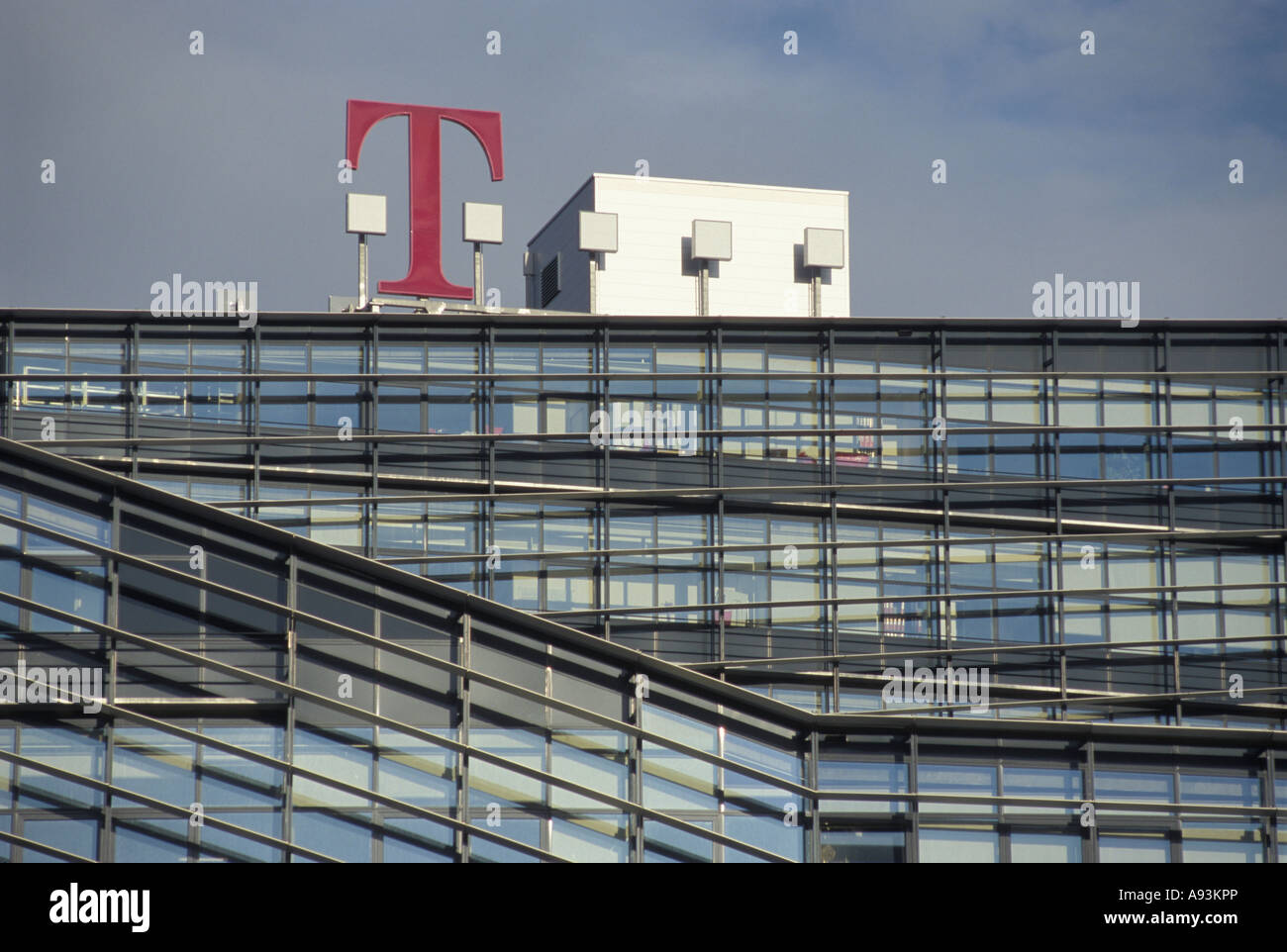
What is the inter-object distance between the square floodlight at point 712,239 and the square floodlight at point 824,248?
9.42 feet

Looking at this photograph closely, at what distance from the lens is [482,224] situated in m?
48.6

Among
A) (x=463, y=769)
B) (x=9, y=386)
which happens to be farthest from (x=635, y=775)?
(x=9, y=386)

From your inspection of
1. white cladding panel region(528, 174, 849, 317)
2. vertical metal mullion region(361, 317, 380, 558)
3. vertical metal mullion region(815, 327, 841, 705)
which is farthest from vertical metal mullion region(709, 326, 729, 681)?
white cladding panel region(528, 174, 849, 317)

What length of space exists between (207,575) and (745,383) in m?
18.4

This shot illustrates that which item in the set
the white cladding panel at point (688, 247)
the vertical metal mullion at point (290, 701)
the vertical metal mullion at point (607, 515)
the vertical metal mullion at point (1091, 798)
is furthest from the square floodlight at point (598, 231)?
the vertical metal mullion at point (290, 701)

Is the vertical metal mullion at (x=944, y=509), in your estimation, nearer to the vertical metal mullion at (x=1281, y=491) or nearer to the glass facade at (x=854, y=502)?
A: the glass facade at (x=854, y=502)

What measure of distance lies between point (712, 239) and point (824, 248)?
167 inches

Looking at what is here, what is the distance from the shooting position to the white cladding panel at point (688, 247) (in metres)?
58.3

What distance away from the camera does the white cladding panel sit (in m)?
58.3

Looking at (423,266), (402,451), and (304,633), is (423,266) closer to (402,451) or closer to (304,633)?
(402,451)

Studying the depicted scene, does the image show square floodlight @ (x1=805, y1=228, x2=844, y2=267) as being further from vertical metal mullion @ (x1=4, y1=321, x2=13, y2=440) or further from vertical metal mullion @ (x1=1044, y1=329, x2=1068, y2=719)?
vertical metal mullion @ (x1=4, y1=321, x2=13, y2=440)

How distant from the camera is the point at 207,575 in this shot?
2994cm

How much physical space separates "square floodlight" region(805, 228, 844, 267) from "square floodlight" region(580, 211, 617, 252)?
7157 millimetres
